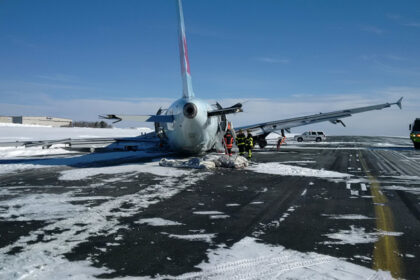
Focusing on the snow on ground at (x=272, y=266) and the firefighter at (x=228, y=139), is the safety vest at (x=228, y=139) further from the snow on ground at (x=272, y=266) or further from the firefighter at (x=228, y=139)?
the snow on ground at (x=272, y=266)

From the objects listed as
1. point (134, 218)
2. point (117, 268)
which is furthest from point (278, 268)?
point (134, 218)

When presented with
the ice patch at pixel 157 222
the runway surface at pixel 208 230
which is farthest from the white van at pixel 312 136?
the ice patch at pixel 157 222

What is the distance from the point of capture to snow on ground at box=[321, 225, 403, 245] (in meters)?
4.67

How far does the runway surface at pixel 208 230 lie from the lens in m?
3.71

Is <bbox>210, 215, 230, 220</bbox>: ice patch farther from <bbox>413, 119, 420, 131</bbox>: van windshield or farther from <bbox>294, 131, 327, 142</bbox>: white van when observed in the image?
<bbox>294, 131, 327, 142</bbox>: white van

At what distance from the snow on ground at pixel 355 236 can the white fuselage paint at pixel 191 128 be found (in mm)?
10356

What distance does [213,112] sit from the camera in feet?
51.4

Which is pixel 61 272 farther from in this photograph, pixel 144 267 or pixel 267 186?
pixel 267 186

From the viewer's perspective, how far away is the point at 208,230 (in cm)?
527

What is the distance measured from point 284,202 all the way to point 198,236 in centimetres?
327

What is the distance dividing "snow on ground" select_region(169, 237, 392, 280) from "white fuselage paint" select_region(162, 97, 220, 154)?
1085 centimetres

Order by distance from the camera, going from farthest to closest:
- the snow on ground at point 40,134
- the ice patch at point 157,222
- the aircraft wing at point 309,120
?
the snow on ground at point 40,134, the aircraft wing at point 309,120, the ice patch at point 157,222

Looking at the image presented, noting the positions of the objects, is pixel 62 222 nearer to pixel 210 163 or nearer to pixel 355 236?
pixel 355 236

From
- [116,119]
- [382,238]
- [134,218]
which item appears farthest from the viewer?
[116,119]
